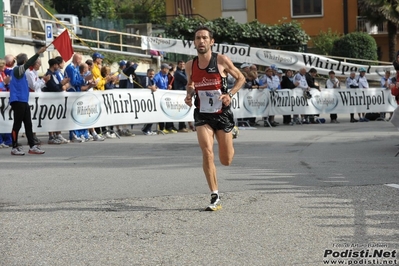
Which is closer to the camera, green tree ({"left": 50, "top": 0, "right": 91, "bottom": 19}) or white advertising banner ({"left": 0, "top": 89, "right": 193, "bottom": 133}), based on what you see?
white advertising banner ({"left": 0, "top": 89, "right": 193, "bottom": 133})

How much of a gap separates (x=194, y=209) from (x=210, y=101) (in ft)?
4.17

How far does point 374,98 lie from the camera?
1095 inches

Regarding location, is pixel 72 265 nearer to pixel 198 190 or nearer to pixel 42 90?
pixel 198 190

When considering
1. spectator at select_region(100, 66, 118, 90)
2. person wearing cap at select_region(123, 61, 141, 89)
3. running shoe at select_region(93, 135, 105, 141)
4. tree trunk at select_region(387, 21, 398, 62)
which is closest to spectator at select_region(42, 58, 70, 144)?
running shoe at select_region(93, 135, 105, 141)

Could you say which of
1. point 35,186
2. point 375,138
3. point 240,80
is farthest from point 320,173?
point 375,138

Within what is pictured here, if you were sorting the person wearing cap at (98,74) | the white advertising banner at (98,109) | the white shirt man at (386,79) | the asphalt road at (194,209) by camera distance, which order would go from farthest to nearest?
1. the white shirt man at (386,79)
2. the person wearing cap at (98,74)
3. the white advertising banner at (98,109)
4. the asphalt road at (194,209)

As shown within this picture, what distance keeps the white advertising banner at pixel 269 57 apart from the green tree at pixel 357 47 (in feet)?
46.5

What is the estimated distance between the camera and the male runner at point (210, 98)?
9.15m

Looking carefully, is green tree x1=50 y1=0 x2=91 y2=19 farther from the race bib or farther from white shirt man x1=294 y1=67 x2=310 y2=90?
the race bib

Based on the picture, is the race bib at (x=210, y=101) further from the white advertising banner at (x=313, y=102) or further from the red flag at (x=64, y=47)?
the white advertising banner at (x=313, y=102)

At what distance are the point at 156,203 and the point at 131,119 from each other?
11312 mm

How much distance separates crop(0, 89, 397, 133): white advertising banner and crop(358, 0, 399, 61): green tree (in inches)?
741

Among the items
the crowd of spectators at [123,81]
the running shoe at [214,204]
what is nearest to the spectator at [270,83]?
the crowd of spectators at [123,81]

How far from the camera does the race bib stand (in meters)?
9.19
